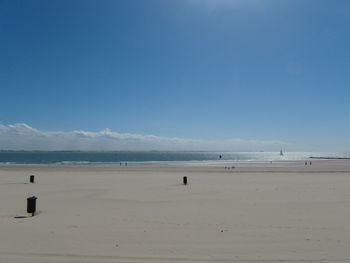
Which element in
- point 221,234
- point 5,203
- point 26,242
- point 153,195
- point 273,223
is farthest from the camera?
point 153,195

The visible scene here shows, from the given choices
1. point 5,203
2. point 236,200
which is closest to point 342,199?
point 236,200

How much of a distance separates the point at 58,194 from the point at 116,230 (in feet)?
30.7

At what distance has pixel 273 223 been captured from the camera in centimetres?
1015

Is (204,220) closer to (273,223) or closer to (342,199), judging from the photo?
(273,223)

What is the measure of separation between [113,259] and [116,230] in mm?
2452

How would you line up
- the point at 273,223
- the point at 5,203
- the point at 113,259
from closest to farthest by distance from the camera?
the point at 113,259, the point at 273,223, the point at 5,203

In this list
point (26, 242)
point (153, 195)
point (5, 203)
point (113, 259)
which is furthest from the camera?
point (153, 195)

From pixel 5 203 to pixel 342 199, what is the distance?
52.1ft

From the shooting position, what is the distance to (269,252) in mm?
7395

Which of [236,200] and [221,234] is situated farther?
[236,200]

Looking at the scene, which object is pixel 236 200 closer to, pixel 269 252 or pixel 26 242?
pixel 269 252

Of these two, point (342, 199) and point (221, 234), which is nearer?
point (221, 234)

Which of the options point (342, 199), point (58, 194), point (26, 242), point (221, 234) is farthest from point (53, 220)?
point (342, 199)

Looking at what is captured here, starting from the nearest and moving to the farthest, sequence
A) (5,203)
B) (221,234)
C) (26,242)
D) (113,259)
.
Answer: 1. (113,259)
2. (26,242)
3. (221,234)
4. (5,203)
